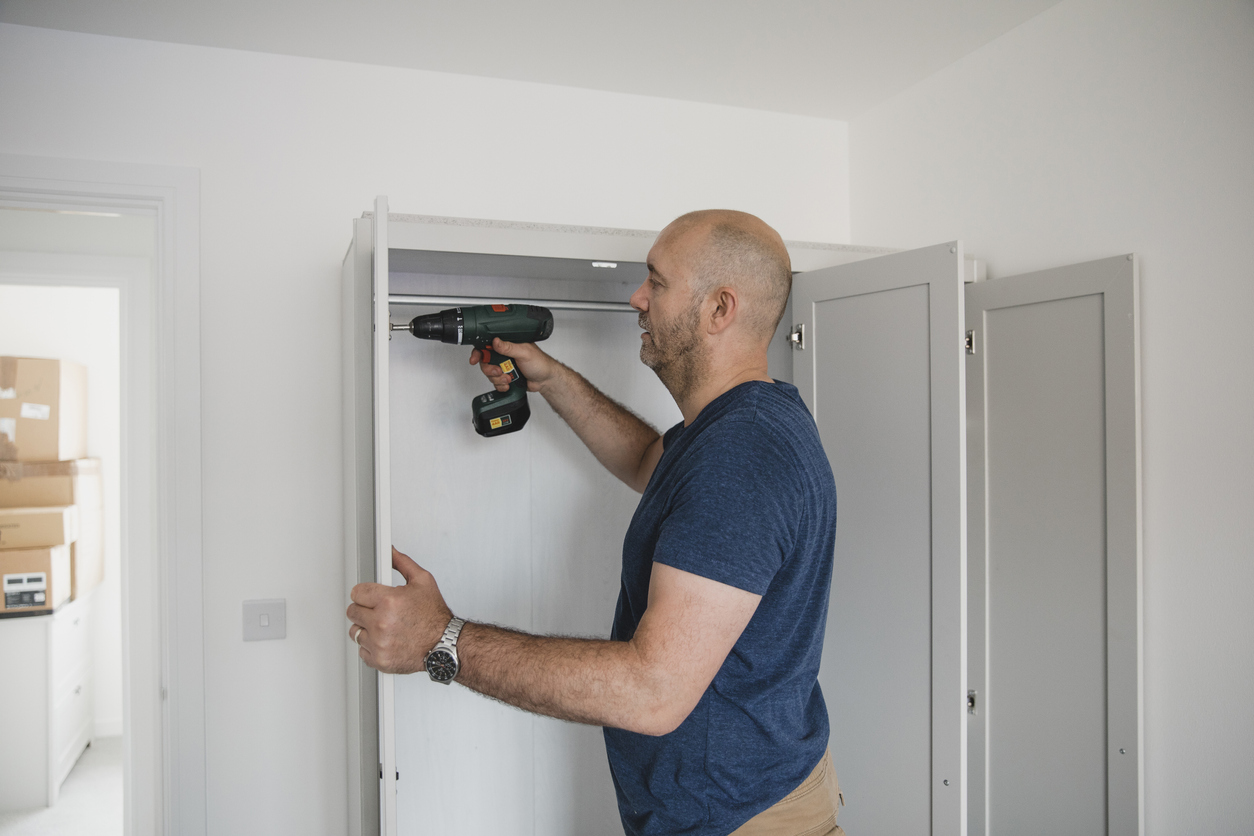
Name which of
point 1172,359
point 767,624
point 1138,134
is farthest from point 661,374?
point 1138,134

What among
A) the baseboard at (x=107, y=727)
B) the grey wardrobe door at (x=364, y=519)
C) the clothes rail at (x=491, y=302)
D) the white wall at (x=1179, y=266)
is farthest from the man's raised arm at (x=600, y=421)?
the baseboard at (x=107, y=727)

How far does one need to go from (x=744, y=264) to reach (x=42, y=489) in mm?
3571

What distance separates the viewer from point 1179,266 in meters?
1.51

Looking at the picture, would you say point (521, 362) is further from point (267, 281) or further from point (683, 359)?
point (267, 281)

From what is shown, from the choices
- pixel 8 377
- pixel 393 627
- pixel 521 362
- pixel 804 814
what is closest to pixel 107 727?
pixel 8 377

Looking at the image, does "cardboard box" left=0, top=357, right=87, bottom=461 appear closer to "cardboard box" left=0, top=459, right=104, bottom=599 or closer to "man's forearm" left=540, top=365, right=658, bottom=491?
"cardboard box" left=0, top=459, right=104, bottom=599

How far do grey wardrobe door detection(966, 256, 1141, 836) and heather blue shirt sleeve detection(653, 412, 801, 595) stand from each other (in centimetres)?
99

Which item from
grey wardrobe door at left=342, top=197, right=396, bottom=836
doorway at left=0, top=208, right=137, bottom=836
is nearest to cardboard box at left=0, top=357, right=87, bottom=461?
doorway at left=0, top=208, right=137, bottom=836

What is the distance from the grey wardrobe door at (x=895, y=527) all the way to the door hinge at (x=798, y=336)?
0.04 feet

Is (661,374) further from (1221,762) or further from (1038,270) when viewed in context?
(1221,762)

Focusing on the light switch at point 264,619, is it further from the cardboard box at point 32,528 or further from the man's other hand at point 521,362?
the cardboard box at point 32,528

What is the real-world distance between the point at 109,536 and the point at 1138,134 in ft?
14.7

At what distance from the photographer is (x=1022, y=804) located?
1792mm

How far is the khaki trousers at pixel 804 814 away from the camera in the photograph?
1.18 metres
